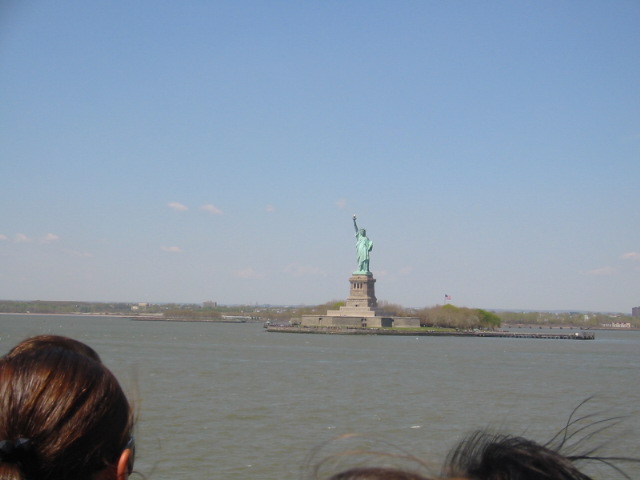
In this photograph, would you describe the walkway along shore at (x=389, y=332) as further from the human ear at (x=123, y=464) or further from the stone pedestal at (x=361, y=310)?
the human ear at (x=123, y=464)

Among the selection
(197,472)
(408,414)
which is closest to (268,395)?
(408,414)

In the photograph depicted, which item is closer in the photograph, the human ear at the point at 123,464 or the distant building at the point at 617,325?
the human ear at the point at 123,464

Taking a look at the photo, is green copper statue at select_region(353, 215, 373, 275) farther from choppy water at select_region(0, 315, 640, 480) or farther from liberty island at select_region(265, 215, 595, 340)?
choppy water at select_region(0, 315, 640, 480)

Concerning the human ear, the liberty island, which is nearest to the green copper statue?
the liberty island

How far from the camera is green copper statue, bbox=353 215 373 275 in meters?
69.1

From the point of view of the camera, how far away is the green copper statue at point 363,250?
69.1 m

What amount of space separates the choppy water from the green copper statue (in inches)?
1148

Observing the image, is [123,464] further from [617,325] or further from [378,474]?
[617,325]

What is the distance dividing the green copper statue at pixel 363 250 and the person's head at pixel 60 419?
6765cm

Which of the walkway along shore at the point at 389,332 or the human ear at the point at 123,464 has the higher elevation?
the walkway along shore at the point at 389,332

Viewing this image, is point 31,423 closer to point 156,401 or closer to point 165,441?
point 165,441

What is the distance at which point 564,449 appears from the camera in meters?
0.91

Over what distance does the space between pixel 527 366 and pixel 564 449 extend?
3884cm

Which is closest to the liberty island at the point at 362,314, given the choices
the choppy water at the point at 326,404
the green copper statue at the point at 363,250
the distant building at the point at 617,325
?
the green copper statue at the point at 363,250
